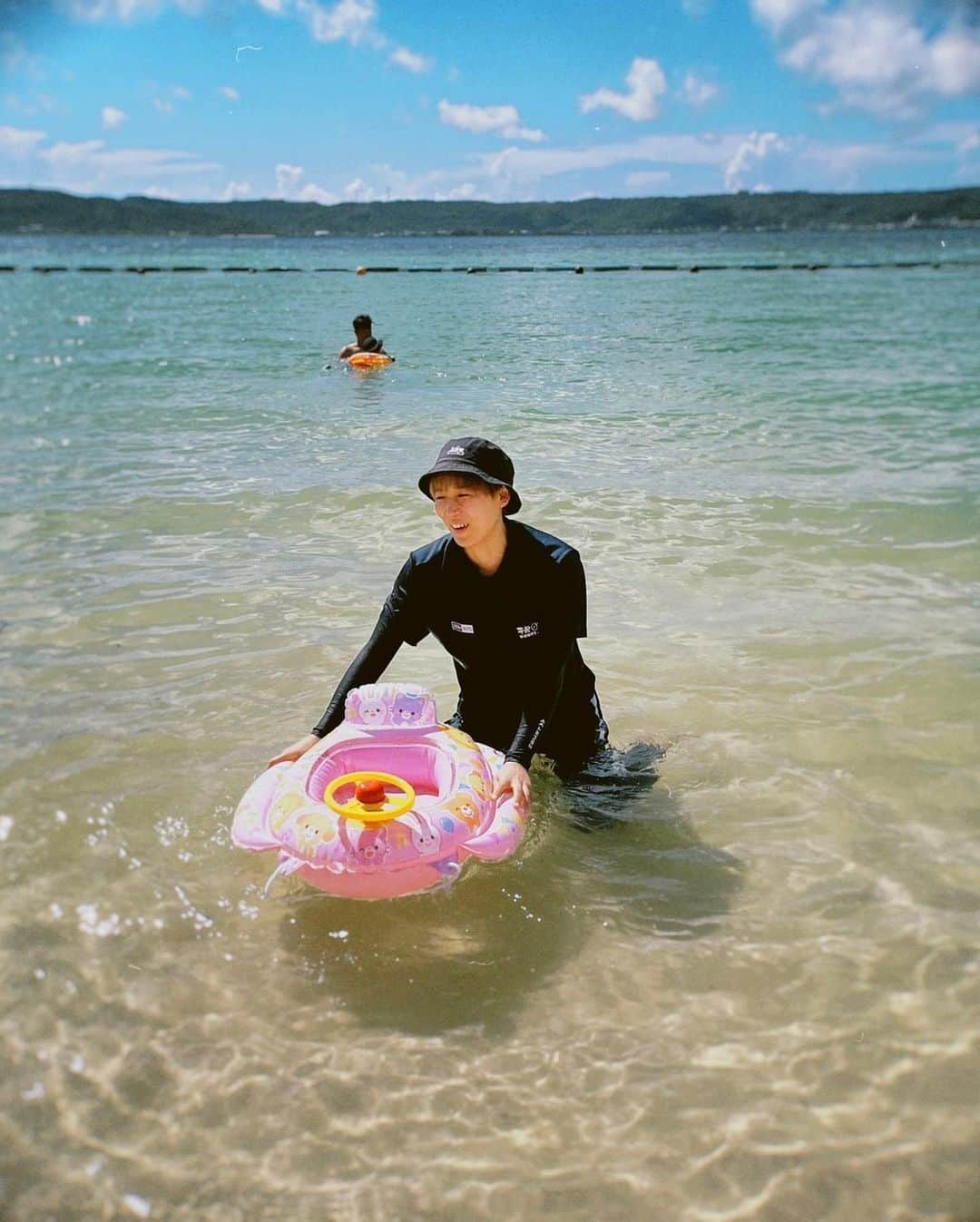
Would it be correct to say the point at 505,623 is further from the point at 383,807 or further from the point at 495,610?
the point at 383,807

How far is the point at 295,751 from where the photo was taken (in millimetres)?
3348

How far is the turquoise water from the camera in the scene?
2408mm

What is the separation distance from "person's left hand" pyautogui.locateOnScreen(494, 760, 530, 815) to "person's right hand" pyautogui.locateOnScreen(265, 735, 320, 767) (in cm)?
61

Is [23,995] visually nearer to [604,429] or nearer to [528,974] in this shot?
[528,974]

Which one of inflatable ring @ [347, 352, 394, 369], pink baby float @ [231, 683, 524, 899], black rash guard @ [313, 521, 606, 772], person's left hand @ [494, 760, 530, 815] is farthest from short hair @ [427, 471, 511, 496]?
inflatable ring @ [347, 352, 394, 369]

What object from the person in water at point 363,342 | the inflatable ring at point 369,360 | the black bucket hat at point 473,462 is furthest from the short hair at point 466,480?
the person in water at point 363,342

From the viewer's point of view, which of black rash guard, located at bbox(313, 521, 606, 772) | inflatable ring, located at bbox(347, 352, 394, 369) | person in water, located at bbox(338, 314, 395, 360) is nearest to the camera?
black rash guard, located at bbox(313, 521, 606, 772)

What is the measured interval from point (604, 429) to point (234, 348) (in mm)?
11052

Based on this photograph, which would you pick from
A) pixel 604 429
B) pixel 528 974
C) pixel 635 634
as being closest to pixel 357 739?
pixel 528 974

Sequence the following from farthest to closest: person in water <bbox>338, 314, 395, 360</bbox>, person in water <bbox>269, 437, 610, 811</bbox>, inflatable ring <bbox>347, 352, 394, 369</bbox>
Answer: person in water <bbox>338, 314, 395, 360</bbox>, inflatable ring <bbox>347, 352, 394, 369</bbox>, person in water <bbox>269, 437, 610, 811</bbox>

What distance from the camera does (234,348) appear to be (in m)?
20.0

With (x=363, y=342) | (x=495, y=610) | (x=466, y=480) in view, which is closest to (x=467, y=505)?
(x=466, y=480)

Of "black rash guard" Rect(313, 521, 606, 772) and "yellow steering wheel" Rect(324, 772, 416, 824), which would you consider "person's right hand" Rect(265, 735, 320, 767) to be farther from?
"yellow steering wheel" Rect(324, 772, 416, 824)

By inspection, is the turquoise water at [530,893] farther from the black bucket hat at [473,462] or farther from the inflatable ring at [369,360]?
the inflatable ring at [369,360]
